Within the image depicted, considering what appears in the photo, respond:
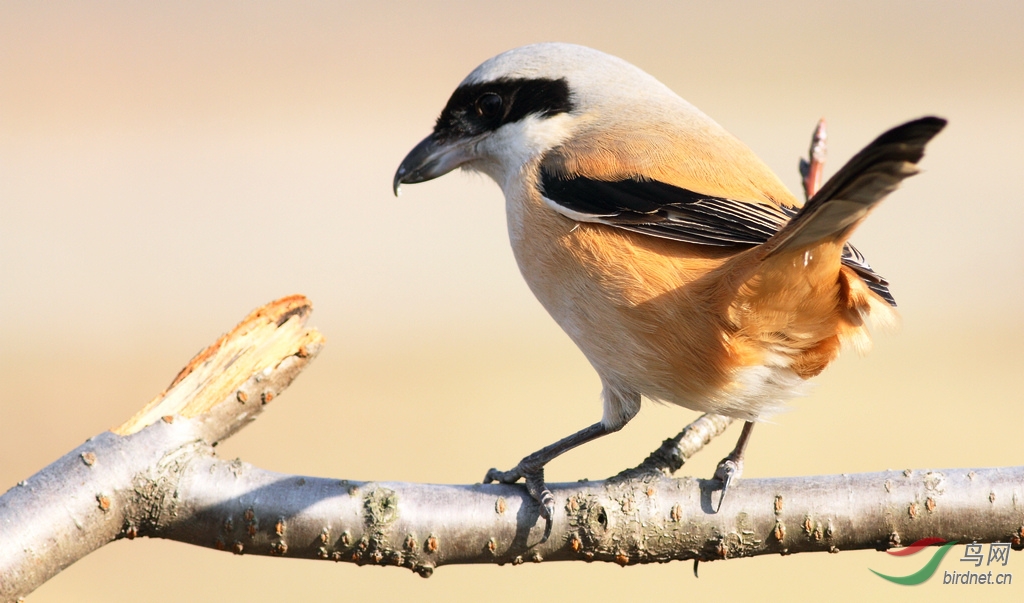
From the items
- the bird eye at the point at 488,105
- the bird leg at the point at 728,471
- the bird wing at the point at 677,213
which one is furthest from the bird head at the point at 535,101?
the bird leg at the point at 728,471

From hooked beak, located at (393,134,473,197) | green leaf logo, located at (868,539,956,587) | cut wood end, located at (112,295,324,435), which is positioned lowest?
green leaf logo, located at (868,539,956,587)

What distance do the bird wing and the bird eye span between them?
0.51 meters

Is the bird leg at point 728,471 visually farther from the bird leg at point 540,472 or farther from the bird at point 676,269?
the bird leg at point 540,472

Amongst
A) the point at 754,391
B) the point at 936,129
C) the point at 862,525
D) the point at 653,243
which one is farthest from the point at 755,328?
the point at 936,129

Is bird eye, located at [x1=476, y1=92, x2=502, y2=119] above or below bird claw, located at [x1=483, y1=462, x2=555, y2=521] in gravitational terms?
above

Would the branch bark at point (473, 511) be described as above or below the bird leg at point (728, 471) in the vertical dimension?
below

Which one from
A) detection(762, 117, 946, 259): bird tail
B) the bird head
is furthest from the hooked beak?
detection(762, 117, 946, 259): bird tail

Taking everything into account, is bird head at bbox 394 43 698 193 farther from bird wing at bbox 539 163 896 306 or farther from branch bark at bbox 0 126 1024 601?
branch bark at bbox 0 126 1024 601

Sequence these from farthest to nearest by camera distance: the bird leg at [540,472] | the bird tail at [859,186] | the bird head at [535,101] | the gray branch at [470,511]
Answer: the bird head at [535,101] < the bird leg at [540,472] < the gray branch at [470,511] < the bird tail at [859,186]

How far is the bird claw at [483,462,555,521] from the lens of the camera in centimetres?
210

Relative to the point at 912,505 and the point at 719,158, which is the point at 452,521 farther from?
the point at 719,158

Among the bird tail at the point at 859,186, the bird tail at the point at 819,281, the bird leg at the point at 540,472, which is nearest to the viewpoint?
the bird tail at the point at 859,186

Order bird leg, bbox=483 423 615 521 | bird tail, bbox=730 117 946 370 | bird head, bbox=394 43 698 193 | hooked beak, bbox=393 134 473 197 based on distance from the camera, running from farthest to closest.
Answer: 1. hooked beak, bbox=393 134 473 197
2. bird head, bbox=394 43 698 193
3. bird leg, bbox=483 423 615 521
4. bird tail, bbox=730 117 946 370

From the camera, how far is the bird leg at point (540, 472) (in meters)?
2.11
